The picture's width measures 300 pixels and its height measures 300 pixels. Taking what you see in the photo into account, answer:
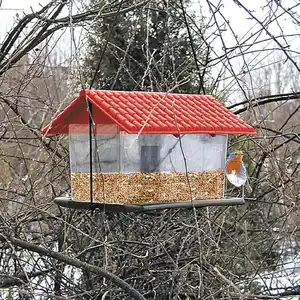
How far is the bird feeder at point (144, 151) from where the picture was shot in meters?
2.59

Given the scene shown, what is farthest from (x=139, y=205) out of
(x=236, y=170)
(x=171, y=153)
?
(x=236, y=170)

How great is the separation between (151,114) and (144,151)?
0.20 m

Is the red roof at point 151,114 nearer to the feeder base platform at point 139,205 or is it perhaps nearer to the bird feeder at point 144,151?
the bird feeder at point 144,151

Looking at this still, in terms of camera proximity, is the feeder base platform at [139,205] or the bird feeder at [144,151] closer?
the feeder base platform at [139,205]

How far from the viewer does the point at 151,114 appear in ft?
8.52

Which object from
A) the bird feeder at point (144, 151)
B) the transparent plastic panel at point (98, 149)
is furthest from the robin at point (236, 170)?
the transparent plastic panel at point (98, 149)

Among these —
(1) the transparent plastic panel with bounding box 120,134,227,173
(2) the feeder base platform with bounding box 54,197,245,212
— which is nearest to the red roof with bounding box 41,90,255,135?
(1) the transparent plastic panel with bounding box 120,134,227,173

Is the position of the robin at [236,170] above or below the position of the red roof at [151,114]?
below

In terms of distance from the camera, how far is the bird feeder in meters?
2.59

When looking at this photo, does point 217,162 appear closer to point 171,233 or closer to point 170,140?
point 170,140

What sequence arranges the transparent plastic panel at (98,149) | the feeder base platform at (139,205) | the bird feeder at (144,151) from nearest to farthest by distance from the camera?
the feeder base platform at (139,205)
the bird feeder at (144,151)
the transparent plastic panel at (98,149)

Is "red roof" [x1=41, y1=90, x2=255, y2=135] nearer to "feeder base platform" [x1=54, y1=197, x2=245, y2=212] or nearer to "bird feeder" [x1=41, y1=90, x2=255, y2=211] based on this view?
"bird feeder" [x1=41, y1=90, x2=255, y2=211]

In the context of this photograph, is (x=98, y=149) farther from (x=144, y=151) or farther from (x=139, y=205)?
(x=139, y=205)

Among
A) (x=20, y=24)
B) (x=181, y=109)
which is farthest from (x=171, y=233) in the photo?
(x=20, y=24)
